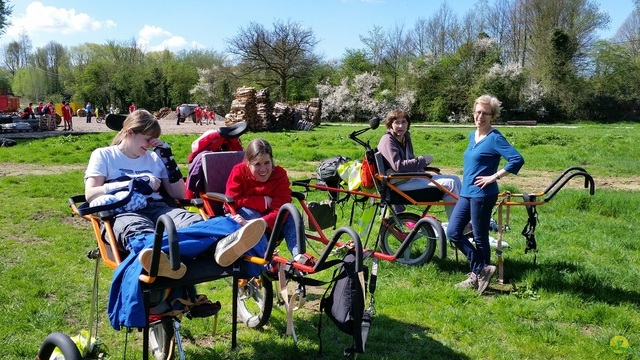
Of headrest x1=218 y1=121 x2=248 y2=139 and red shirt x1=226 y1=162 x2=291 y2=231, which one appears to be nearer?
red shirt x1=226 y1=162 x2=291 y2=231

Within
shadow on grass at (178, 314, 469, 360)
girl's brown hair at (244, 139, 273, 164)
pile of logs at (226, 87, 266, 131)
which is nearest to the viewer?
shadow on grass at (178, 314, 469, 360)

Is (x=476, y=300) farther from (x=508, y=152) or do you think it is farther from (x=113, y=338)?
(x=113, y=338)

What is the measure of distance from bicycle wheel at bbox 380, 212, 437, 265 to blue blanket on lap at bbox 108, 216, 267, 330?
9.31ft

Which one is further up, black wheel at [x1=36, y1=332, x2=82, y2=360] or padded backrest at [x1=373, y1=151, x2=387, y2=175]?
padded backrest at [x1=373, y1=151, x2=387, y2=175]

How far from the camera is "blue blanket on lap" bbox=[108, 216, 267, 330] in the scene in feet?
9.30

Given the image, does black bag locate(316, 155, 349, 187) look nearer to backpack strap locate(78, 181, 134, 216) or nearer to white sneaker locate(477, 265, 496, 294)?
white sneaker locate(477, 265, 496, 294)

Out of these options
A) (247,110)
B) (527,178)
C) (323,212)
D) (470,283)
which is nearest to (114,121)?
(323,212)

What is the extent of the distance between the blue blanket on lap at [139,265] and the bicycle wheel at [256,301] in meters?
0.78

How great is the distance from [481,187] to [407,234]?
1284 mm

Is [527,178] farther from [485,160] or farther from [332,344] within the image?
[332,344]

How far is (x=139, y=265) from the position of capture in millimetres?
2920

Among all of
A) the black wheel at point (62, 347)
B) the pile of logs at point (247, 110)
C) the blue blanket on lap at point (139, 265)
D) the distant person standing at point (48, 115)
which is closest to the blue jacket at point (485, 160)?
the blue blanket on lap at point (139, 265)

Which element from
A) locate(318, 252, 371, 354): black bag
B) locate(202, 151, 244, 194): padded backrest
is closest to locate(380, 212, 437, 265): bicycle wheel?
locate(202, 151, 244, 194): padded backrest

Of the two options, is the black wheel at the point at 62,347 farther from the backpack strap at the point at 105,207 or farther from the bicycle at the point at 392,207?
the bicycle at the point at 392,207
